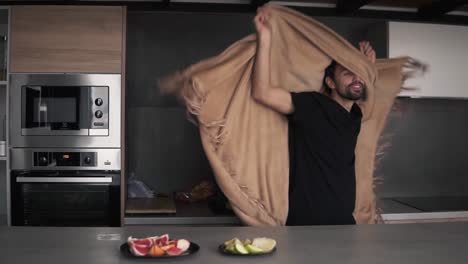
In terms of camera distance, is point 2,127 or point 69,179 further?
point 2,127

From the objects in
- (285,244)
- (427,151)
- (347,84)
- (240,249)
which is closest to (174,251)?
(240,249)

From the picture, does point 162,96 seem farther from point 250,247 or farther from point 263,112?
point 250,247

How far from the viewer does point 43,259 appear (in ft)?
3.89

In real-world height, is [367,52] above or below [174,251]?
above

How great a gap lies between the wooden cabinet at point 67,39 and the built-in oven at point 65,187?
0.47m

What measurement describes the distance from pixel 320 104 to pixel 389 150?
1.37 m

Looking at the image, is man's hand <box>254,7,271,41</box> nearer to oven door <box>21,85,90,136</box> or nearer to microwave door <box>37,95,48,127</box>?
oven door <box>21,85,90,136</box>

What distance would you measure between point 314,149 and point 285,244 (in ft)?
2.90

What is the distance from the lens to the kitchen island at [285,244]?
1.21m

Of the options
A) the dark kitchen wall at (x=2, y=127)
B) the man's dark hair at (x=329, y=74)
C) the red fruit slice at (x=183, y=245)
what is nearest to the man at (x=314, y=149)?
the man's dark hair at (x=329, y=74)

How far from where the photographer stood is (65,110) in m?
2.69

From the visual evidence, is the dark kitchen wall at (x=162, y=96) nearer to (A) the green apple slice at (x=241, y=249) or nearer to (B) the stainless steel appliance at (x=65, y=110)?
(B) the stainless steel appliance at (x=65, y=110)

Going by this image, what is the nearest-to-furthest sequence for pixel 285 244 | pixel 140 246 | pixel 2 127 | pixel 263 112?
pixel 140 246
pixel 285 244
pixel 263 112
pixel 2 127

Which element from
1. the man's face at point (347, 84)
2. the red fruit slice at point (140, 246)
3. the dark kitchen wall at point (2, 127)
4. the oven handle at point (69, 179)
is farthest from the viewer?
the dark kitchen wall at point (2, 127)
